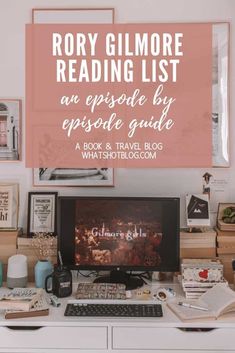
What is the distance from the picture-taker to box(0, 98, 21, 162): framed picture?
2.53 m

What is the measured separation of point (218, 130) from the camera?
250 cm

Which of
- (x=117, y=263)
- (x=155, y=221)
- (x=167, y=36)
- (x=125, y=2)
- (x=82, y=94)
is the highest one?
(x=125, y=2)

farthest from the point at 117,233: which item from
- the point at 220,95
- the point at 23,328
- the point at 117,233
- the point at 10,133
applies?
the point at 220,95

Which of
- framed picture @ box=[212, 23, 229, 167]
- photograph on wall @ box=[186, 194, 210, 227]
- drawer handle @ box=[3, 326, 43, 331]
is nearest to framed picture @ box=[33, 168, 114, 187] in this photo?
photograph on wall @ box=[186, 194, 210, 227]

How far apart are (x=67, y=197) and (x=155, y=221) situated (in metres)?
0.46

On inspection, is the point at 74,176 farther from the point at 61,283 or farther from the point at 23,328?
the point at 23,328

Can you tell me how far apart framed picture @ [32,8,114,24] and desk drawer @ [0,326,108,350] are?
1577mm

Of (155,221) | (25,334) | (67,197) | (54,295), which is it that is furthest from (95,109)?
(25,334)

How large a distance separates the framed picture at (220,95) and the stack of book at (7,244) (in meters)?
1.14

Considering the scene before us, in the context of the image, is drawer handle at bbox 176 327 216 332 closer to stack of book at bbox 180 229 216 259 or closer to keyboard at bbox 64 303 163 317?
keyboard at bbox 64 303 163 317

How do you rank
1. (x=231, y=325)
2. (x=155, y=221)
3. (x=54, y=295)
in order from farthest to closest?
1. (x=155, y=221)
2. (x=54, y=295)
3. (x=231, y=325)

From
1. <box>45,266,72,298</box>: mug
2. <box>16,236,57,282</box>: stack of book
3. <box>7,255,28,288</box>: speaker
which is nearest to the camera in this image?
<box>45,266,72,298</box>: mug

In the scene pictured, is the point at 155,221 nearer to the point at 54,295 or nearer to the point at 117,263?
the point at 117,263

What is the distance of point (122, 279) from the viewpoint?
242 cm
